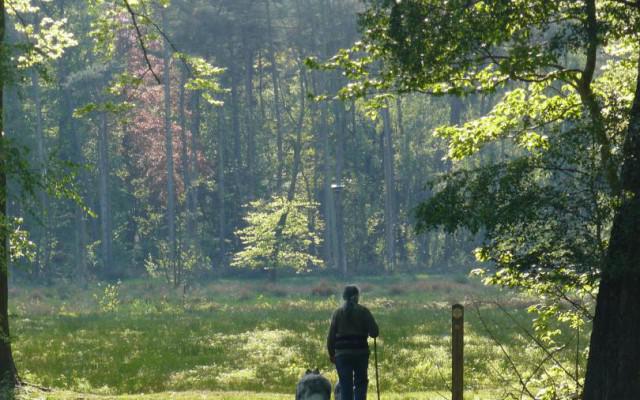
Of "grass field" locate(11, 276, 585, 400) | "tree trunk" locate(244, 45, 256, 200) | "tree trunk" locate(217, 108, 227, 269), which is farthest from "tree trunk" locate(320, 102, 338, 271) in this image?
"grass field" locate(11, 276, 585, 400)

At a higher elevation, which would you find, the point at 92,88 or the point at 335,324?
the point at 92,88

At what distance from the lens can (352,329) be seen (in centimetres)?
1231

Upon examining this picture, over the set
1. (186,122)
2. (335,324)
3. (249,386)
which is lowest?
(249,386)

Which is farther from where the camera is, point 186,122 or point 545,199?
point 186,122

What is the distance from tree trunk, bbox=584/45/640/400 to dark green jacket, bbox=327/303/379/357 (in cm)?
280

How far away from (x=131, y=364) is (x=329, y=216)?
39.5 metres

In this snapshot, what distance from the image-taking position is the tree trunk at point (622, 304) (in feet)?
36.7

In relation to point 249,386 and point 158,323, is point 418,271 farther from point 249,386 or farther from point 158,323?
point 249,386

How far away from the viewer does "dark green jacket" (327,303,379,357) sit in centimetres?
1231

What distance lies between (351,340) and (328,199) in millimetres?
49197

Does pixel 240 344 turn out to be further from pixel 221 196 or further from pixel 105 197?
pixel 221 196

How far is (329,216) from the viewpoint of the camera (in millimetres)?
62875

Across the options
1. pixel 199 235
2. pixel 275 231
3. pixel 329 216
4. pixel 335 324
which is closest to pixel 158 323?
pixel 275 231

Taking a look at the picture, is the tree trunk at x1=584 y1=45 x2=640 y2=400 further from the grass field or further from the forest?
the grass field
